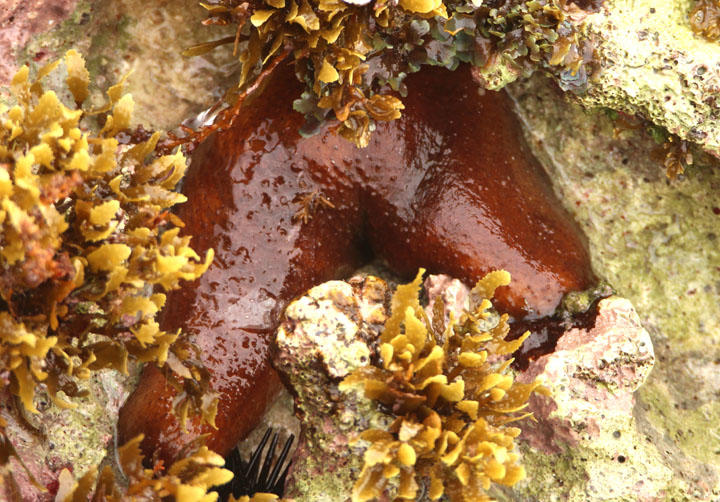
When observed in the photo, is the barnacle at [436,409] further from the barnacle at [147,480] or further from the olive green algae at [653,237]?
the olive green algae at [653,237]

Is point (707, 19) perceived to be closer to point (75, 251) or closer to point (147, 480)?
point (75, 251)

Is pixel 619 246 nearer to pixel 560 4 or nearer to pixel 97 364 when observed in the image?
pixel 560 4

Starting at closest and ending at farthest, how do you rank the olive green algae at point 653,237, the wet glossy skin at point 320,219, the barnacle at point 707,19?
the barnacle at point 707,19, the wet glossy skin at point 320,219, the olive green algae at point 653,237

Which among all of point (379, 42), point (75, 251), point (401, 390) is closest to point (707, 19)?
point (379, 42)

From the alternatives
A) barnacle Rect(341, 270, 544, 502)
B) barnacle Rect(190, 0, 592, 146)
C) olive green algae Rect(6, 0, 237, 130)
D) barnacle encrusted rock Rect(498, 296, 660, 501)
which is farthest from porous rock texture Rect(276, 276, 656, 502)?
olive green algae Rect(6, 0, 237, 130)

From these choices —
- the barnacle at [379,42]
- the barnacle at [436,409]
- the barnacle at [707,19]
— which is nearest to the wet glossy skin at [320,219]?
the barnacle at [379,42]

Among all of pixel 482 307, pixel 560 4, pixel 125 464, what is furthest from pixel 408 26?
pixel 125 464
